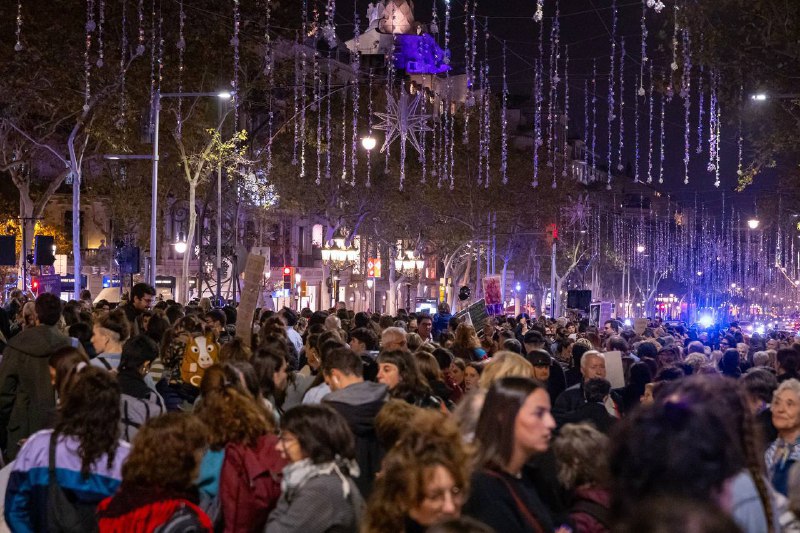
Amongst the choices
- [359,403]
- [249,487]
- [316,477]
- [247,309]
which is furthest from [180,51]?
[316,477]

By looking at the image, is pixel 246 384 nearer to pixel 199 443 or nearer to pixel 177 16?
pixel 199 443

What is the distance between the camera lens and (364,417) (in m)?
7.07

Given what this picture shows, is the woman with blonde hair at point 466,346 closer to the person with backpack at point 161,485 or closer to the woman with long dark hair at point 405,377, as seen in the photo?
the woman with long dark hair at point 405,377

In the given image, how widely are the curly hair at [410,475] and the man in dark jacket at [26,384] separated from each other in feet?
16.4

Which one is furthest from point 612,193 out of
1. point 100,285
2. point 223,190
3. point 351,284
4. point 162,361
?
point 162,361

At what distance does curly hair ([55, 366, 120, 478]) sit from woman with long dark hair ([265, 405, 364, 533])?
0.85 meters

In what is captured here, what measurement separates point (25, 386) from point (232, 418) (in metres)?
3.46

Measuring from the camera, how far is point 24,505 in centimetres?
573

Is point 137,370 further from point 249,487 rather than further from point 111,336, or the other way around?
point 249,487

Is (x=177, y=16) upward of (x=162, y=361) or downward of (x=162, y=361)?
upward

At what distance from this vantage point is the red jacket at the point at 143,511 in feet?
15.9

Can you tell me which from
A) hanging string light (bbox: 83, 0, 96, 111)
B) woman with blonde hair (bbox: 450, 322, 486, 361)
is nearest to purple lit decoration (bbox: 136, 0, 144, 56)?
hanging string light (bbox: 83, 0, 96, 111)

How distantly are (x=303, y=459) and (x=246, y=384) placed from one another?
179 centimetres

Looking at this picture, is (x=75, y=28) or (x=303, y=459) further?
(x=75, y=28)
